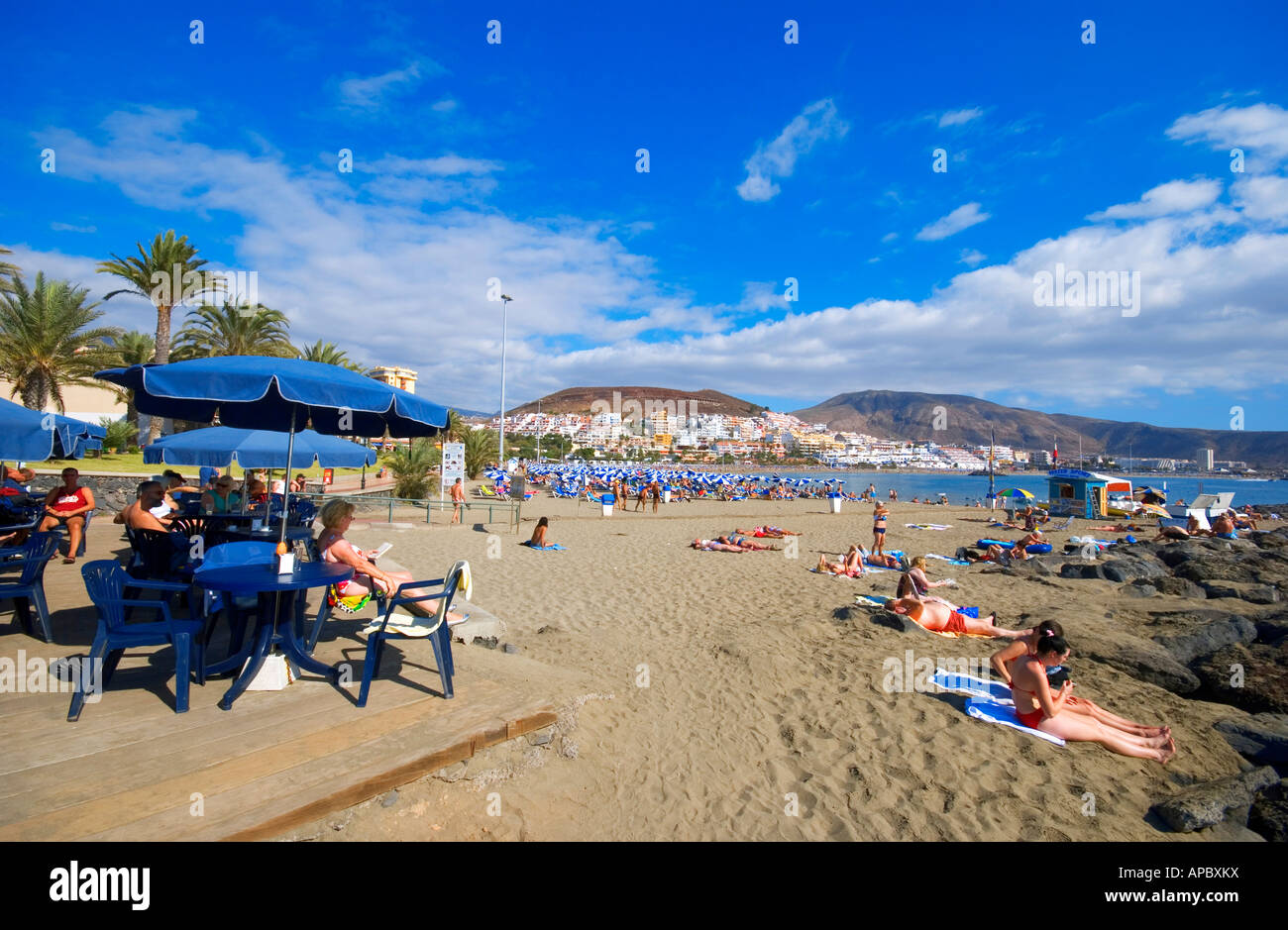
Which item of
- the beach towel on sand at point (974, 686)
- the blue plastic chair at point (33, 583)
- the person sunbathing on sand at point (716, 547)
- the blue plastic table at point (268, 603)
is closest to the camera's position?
the blue plastic table at point (268, 603)

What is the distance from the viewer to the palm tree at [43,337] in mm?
18016

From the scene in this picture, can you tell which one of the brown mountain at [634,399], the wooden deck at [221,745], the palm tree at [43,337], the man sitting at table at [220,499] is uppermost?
the brown mountain at [634,399]

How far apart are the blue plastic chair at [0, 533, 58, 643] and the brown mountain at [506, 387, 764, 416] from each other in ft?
544

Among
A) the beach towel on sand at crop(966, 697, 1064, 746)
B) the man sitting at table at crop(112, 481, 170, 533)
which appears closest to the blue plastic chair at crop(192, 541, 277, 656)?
the man sitting at table at crop(112, 481, 170, 533)

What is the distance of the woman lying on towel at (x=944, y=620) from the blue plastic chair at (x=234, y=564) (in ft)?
20.4

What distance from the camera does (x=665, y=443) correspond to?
147 m

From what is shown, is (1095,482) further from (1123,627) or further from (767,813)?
(767,813)

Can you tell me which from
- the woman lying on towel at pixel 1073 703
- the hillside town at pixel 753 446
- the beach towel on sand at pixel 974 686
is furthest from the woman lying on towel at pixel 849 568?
the hillside town at pixel 753 446

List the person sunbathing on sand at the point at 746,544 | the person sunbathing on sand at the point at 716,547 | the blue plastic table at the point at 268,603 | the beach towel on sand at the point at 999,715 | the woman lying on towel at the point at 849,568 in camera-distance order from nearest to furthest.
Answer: the blue plastic table at the point at 268,603
the beach towel on sand at the point at 999,715
the woman lying on towel at the point at 849,568
the person sunbathing on sand at the point at 716,547
the person sunbathing on sand at the point at 746,544

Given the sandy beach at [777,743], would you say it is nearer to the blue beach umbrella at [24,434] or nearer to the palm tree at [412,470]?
the blue beach umbrella at [24,434]

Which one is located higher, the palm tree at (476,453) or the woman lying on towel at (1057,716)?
the palm tree at (476,453)

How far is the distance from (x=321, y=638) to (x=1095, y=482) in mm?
30616
